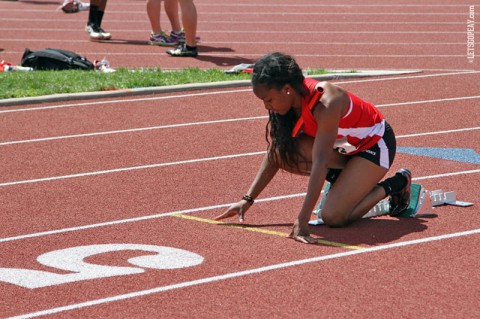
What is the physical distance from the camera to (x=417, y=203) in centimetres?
723

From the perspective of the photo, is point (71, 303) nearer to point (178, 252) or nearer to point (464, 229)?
point (178, 252)

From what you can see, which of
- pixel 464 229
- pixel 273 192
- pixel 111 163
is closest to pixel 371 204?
pixel 464 229

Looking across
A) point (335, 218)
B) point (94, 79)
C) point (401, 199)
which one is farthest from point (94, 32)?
point (335, 218)

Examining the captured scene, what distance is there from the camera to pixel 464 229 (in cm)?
682

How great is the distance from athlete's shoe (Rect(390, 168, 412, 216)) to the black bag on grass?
7.50 m

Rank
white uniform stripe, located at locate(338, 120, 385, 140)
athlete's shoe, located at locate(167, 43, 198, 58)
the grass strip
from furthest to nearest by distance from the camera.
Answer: athlete's shoe, located at locate(167, 43, 198, 58), the grass strip, white uniform stripe, located at locate(338, 120, 385, 140)

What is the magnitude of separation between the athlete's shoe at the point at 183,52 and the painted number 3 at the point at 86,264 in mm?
9007

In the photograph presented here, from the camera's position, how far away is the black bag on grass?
546 inches

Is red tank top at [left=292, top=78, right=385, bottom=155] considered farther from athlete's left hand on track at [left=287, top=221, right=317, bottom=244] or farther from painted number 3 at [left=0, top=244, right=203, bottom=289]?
painted number 3 at [left=0, top=244, right=203, bottom=289]

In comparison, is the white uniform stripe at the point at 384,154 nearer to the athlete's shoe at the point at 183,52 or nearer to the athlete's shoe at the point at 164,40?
the athlete's shoe at the point at 183,52

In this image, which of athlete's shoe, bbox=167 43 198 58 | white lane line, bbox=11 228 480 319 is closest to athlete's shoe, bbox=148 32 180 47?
athlete's shoe, bbox=167 43 198 58

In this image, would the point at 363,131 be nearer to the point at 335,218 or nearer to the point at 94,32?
the point at 335,218

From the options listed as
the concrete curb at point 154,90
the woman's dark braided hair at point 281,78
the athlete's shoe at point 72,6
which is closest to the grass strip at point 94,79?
the concrete curb at point 154,90

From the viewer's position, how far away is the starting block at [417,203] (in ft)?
23.7
